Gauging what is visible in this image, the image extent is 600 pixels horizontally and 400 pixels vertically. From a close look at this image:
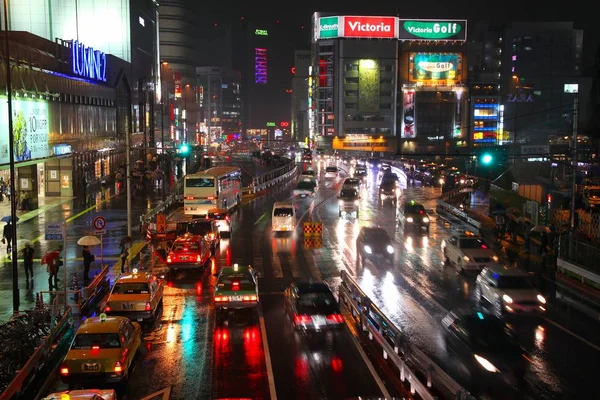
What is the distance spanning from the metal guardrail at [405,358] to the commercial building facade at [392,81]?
419ft

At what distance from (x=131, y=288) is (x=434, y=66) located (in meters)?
134

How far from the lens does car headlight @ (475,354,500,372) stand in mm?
15594

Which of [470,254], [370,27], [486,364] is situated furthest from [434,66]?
[486,364]

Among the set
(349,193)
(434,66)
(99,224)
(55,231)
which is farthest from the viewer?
(434,66)

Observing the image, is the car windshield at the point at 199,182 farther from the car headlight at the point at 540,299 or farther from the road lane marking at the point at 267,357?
the car headlight at the point at 540,299

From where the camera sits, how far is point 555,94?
16625 cm

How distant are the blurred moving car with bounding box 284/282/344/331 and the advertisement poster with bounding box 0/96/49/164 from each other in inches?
985

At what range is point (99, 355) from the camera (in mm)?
14398

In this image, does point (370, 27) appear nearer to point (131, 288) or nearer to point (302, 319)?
point (131, 288)

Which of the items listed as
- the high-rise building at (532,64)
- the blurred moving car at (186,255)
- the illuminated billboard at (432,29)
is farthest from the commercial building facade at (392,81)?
the blurred moving car at (186,255)

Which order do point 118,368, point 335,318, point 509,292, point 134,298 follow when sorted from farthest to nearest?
point 509,292
point 134,298
point 335,318
point 118,368

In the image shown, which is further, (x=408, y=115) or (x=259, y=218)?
(x=408, y=115)

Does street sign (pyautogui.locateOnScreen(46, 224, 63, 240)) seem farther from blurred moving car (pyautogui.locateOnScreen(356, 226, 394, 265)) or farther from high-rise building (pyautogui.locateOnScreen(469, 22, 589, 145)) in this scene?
high-rise building (pyautogui.locateOnScreen(469, 22, 589, 145))

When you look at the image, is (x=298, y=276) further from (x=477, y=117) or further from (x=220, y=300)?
(x=477, y=117)
